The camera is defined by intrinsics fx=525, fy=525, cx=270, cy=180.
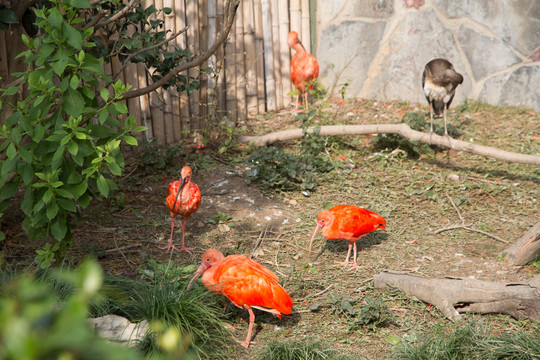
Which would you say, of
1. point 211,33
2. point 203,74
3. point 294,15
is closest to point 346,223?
point 203,74

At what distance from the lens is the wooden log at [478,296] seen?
3.77 metres

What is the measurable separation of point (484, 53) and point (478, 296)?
196 inches

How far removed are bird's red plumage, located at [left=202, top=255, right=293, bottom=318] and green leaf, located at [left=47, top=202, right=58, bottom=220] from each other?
3.70 feet

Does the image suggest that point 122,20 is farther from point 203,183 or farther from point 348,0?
point 348,0

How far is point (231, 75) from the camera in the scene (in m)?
7.73

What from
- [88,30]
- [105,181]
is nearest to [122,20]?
[88,30]

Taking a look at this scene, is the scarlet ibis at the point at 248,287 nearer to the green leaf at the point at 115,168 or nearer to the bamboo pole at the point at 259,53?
the green leaf at the point at 115,168

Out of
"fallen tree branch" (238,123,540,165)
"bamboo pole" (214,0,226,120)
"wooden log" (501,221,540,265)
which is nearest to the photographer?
"wooden log" (501,221,540,265)

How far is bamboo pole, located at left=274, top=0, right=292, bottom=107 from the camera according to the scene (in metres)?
8.35

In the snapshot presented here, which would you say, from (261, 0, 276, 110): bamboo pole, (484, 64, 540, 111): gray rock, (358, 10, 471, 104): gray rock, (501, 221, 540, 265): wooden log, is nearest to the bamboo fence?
(261, 0, 276, 110): bamboo pole

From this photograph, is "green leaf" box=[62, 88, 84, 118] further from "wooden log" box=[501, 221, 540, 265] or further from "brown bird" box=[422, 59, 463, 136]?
"brown bird" box=[422, 59, 463, 136]

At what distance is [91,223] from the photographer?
17.1 feet

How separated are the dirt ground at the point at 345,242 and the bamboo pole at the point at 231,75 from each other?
119 cm

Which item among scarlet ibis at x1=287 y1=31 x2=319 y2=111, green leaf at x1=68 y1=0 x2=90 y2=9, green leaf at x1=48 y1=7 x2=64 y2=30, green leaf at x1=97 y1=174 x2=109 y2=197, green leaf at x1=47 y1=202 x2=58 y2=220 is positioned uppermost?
green leaf at x1=68 y1=0 x2=90 y2=9
